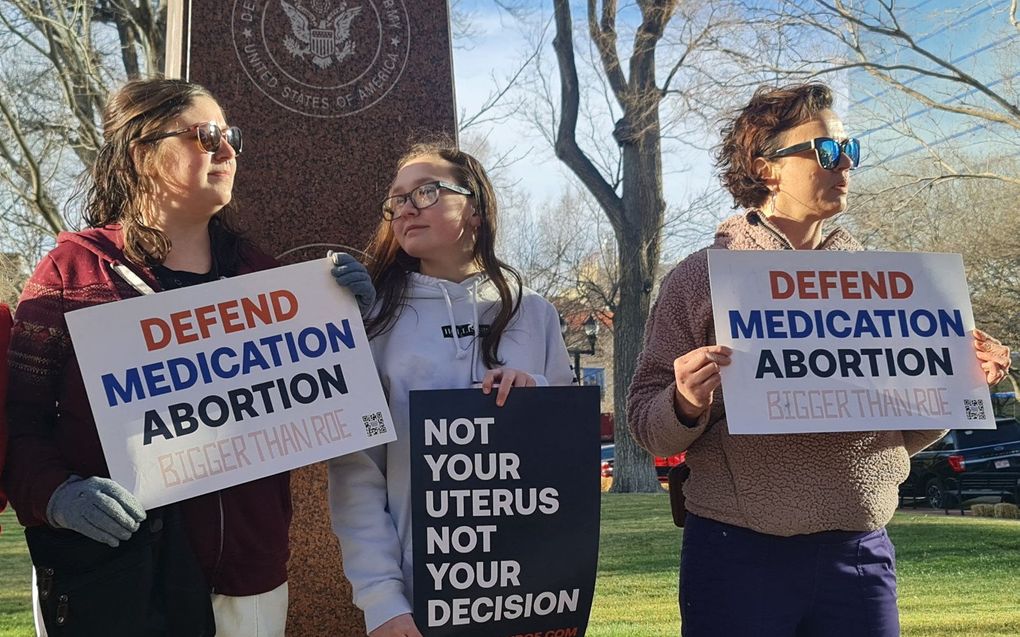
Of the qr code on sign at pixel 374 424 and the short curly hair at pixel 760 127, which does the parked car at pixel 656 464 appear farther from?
the qr code on sign at pixel 374 424

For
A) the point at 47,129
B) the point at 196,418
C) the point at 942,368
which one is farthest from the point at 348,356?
the point at 47,129

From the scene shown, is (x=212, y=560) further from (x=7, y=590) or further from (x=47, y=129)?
(x=47, y=129)

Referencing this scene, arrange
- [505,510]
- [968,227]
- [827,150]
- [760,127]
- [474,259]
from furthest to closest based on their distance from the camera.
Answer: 1. [968,227]
2. [474,259]
3. [760,127]
4. [827,150]
5. [505,510]

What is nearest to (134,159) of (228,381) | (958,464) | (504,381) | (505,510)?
(228,381)

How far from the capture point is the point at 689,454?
2.92 m

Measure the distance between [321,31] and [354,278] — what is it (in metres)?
1.86

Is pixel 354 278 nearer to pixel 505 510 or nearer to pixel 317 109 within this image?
pixel 505 510

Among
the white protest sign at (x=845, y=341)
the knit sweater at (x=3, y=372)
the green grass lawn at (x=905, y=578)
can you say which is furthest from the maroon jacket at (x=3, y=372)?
the green grass lawn at (x=905, y=578)

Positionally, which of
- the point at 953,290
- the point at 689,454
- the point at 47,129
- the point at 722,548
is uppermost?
the point at 47,129

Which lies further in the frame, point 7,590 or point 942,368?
point 7,590

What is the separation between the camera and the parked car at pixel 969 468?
60.4 feet

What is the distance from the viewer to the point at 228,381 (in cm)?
276

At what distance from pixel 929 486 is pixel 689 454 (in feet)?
62.9

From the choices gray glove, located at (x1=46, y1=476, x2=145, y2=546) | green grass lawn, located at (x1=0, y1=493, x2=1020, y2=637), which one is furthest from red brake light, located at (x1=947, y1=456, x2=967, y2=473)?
gray glove, located at (x1=46, y1=476, x2=145, y2=546)
